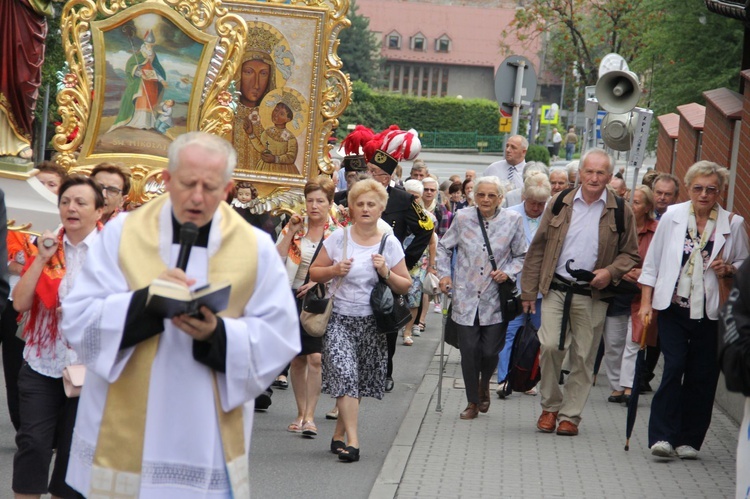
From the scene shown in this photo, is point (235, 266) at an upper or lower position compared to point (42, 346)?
upper

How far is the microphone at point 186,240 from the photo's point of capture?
397cm

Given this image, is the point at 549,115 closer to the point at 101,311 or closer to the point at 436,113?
the point at 436,113

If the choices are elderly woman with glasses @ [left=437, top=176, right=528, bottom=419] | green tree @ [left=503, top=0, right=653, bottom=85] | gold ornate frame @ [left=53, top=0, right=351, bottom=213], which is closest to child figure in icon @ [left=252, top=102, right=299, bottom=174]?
gold ornate frame @ [left=53, top=0, right=351, bottom=213]

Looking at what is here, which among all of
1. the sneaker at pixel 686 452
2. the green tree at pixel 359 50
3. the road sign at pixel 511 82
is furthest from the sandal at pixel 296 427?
the green tree at pixel 359 50

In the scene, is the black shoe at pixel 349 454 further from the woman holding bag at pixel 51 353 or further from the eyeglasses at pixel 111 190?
the woman holding bag at pixel 51 353

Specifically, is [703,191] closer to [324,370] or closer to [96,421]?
[324,370]

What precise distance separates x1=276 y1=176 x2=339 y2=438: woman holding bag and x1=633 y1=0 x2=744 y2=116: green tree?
12.1m

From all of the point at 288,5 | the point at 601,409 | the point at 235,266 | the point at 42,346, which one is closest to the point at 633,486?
the point at 601,409

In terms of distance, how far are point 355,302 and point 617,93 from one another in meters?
8.34

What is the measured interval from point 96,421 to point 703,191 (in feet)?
17.4

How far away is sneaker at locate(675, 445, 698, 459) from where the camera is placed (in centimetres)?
866

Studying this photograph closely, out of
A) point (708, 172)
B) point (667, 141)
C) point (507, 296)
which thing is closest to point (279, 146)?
point (507, 296)

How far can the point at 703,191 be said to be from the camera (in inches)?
332

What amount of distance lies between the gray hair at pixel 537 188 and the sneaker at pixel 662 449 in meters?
3.13
